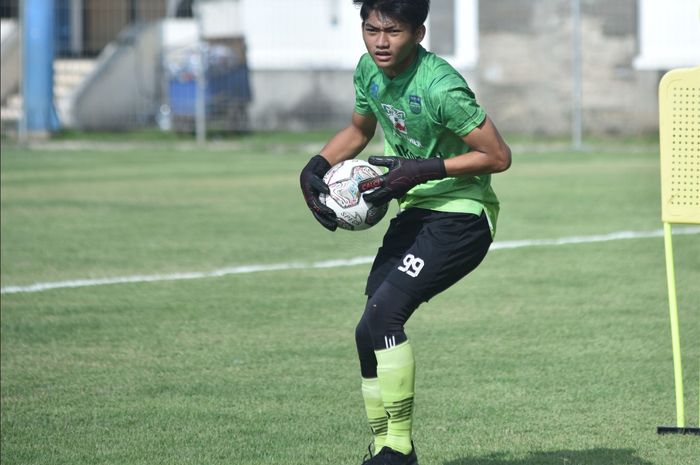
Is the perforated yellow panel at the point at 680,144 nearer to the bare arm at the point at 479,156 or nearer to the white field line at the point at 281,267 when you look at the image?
the bare arm at the point at 479,156

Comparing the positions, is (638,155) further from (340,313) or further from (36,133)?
(340,313)

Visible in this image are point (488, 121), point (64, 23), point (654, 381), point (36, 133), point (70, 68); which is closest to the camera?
point (488, 121)

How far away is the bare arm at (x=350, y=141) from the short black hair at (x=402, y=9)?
70 centimetres

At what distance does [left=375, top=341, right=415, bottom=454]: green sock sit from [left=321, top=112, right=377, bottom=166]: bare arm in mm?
1001

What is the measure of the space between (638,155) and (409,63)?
19.4 meters

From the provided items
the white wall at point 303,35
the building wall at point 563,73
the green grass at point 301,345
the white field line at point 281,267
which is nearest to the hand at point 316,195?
the green grass at point 301,345

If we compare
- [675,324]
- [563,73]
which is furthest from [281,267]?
[563,73]

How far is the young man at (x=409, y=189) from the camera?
520 cm

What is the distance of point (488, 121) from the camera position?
5.25 m

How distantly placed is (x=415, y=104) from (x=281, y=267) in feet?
21.4

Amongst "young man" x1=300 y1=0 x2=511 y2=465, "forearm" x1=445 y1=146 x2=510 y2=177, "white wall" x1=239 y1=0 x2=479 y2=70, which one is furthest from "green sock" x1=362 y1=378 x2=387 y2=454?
"white wall" x1=239 y1=0 x2=479 y2=70

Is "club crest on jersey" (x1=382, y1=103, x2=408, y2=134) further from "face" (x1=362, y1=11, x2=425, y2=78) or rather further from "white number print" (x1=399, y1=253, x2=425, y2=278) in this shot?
"white number print" (x1=399, y1=253, x2=425, y2=278)

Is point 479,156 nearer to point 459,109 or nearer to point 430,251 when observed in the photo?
point 459,109

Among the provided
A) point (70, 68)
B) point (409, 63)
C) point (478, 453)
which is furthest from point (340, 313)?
point (70, 68)
